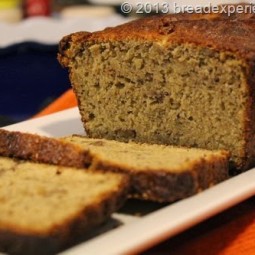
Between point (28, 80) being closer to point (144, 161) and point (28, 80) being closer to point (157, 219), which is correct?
point (144, 161)

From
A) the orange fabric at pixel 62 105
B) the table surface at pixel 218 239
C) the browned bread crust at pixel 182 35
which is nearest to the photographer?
the table surface at pixel 218 239

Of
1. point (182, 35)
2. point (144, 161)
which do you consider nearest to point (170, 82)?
point (182, 35)

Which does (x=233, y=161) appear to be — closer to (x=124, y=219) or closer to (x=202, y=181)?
(x=202, y=181)

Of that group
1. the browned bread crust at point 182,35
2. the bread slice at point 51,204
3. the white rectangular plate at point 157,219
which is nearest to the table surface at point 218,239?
the white rectangular plate at point 157,219

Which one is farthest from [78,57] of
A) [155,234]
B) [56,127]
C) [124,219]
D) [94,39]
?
[155,234]

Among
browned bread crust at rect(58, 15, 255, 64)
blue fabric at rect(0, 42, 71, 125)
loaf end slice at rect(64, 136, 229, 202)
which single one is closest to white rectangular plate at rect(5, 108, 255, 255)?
loaf end slice at rect(64, 136, 229, 202)

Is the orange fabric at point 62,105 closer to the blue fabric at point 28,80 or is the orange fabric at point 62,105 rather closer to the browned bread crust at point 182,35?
the blue fabric at point 28,80
